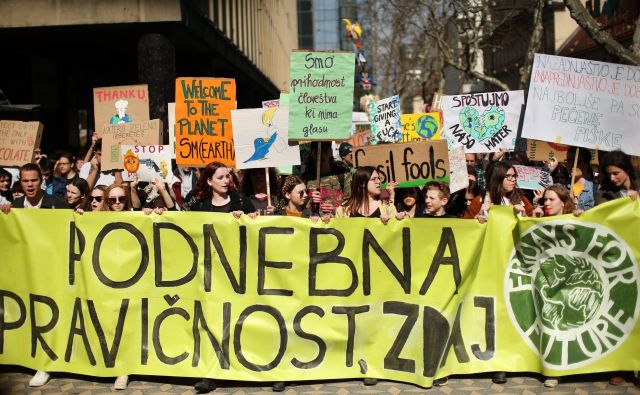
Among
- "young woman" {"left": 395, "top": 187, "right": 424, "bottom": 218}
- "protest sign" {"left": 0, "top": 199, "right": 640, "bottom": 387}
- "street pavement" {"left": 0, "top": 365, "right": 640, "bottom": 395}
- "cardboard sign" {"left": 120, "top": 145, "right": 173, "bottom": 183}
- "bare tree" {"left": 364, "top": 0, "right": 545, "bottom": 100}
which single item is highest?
"bare tree" {"left": 364, "top": 0, "right": 545, "bottom": 100}

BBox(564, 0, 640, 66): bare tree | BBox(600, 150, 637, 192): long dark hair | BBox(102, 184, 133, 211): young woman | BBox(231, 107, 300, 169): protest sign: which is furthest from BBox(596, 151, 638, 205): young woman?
BBox(564, 0, 640, 66): bare tree

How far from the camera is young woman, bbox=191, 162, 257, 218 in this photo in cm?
589

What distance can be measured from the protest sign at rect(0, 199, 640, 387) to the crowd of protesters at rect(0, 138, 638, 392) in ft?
0.44

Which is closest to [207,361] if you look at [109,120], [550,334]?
[550,334]

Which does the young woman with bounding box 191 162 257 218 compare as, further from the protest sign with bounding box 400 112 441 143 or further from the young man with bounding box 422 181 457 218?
the protest sign with bounding box 400 112 441 143

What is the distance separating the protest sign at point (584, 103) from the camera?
6.90 meters

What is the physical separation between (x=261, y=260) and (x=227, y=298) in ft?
1.15

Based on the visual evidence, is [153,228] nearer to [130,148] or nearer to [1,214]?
[1,214]

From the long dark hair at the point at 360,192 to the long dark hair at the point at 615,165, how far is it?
175 centimetres

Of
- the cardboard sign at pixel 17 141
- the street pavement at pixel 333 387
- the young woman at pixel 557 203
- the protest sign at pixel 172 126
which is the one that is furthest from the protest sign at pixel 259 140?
the cardboard sign at pixel 17 141

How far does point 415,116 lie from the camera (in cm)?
1077

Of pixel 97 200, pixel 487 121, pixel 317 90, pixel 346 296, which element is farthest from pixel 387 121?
pixel 346 296

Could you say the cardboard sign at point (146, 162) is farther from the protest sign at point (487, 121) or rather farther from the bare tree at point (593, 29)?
the bare tree at point (593, 29)

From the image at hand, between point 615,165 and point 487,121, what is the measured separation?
2915mm
